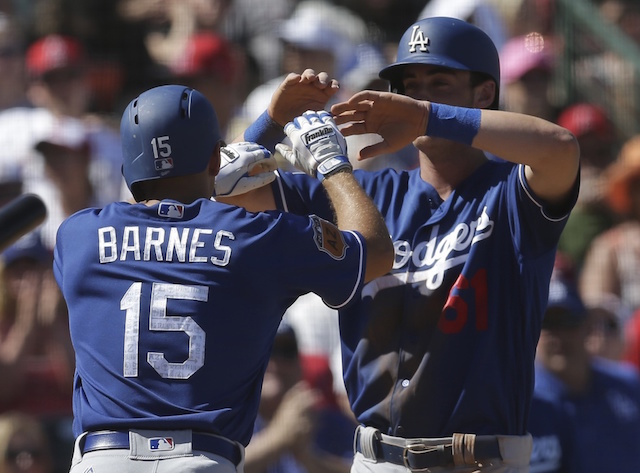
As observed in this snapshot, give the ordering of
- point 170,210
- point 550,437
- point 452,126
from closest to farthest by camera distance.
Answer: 1. point 170,210
2. point 452,126
3. point 550,437

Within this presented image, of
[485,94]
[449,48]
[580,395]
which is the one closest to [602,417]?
[580,395]

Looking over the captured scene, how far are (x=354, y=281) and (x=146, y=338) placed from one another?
2.00 feet

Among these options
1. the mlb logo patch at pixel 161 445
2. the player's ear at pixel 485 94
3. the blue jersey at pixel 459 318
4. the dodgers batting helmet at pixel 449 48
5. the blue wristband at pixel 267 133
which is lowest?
the mlb logo patch at pixel 161 445

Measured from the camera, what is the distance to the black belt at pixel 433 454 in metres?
3.54

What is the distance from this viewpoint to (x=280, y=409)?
5.84m

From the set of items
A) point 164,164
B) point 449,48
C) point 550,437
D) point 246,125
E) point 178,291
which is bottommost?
point 550,437

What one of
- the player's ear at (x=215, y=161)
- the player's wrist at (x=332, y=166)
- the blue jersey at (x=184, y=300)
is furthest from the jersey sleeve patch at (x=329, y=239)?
the player's ear at (x=215, y=161)

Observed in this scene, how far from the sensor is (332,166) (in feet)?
11.4

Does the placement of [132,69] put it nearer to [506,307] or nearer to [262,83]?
[262,83]

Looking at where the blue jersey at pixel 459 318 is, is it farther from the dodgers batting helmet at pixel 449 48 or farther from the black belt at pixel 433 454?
the dodgers batting helmet at pixel 449 48

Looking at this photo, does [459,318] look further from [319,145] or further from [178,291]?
[178,291]

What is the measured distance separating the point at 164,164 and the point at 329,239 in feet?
1.67

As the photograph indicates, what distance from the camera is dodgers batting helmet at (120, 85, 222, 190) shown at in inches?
129

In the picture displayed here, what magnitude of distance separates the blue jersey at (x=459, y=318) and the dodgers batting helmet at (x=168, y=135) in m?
0.78
